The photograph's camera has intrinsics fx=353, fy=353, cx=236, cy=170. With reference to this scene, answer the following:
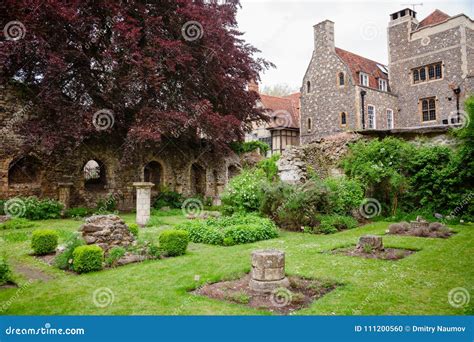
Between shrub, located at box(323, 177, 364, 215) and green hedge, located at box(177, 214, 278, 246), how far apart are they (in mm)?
3094

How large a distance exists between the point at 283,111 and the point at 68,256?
3015 cm

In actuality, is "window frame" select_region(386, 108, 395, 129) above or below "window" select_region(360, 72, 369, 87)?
below

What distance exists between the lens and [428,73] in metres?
28.8

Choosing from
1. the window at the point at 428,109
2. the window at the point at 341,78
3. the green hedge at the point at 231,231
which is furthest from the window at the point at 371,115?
the green hedge at the point at 231,231

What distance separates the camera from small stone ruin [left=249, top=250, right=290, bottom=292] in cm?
570

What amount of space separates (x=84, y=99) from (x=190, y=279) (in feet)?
47.6

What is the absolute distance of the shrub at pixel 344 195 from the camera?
43.2 feet

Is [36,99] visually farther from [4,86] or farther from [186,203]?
[186,203]

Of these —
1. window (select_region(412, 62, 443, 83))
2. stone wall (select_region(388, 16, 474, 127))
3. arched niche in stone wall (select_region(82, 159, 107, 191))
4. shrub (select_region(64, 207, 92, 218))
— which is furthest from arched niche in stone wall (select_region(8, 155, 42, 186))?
window (select_region(412, 62, 443, 83))

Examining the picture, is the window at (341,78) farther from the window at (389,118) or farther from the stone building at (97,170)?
the stone building at (97,170)

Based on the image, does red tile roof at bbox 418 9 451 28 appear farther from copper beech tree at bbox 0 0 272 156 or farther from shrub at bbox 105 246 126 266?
shrub at bbox 105 246 126 266

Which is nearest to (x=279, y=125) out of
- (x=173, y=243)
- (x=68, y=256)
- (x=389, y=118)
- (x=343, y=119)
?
(x=343, y=119)

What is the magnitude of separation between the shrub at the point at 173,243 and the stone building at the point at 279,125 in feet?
75.0

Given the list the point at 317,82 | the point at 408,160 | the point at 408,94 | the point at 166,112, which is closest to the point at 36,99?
the point at 166,112
